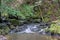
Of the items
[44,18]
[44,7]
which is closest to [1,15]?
[44,18]

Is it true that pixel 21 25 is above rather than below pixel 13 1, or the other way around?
below

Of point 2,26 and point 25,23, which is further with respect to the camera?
point 25,23

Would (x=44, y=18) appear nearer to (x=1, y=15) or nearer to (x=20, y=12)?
(x=20, y=12)

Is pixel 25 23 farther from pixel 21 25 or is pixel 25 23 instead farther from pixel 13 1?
pixel 13 1

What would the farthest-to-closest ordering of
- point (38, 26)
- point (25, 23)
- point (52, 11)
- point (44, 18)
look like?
point (52, 11) → point (44, 18) → point (25, 23) → point (38, 26)

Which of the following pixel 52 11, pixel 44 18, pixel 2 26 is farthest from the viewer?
pixel 52 11

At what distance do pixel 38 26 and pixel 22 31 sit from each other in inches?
58.1

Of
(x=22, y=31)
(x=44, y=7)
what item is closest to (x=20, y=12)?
(x=44, y=7)

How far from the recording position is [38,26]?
55.9 ft

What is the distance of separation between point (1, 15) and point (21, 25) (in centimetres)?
204

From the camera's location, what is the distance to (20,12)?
21406 mm

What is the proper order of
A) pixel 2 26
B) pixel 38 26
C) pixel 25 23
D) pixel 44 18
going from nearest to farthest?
1. pixel 2 26
2. pixel 38 26
3. pixel 25 23
4. pixel 44 18

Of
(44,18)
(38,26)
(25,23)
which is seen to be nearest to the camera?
(38,26)

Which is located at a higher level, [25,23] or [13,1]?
[13,1]
